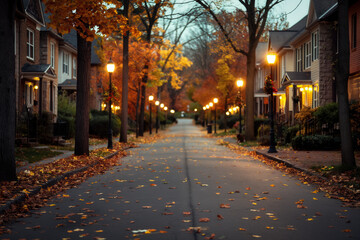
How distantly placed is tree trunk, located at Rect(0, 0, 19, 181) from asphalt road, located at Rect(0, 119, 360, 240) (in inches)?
57.0

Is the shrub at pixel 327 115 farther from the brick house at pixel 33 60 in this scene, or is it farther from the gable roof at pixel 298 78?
the brick house at pixel 33 60

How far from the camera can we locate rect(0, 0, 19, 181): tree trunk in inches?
392

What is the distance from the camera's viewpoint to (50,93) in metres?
31.8

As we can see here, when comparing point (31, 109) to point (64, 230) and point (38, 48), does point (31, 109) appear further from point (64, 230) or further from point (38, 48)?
point (64, 230)

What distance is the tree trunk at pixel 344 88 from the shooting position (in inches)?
478

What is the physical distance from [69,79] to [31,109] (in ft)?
39.0

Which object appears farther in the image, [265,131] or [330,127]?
[265,131]

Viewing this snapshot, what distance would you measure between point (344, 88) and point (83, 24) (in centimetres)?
858

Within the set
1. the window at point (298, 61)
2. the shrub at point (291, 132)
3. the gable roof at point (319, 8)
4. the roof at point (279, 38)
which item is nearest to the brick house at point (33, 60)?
the shrub at point (291, 132)

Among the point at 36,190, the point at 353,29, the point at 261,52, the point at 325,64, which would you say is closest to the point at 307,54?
the point at 325,64

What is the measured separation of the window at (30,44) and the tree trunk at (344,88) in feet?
65.4

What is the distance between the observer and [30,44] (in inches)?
1086

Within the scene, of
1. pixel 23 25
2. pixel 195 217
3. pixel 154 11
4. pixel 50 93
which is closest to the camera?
pixel 195 217

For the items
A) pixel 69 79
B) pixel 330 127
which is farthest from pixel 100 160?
pixel 69 79
